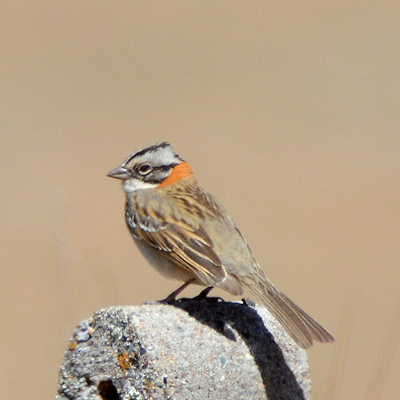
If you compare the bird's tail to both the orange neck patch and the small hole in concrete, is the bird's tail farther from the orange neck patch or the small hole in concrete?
the orange neck patch

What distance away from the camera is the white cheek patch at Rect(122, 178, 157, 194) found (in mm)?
A: 6903

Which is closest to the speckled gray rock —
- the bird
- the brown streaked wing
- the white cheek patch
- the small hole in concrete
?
the small hole in concrete

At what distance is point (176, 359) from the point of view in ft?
13.7

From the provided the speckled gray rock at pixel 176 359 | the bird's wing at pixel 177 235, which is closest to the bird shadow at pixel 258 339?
the speckled gray rock at pixel 176 359

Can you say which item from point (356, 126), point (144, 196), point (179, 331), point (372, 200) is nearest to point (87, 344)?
Result: point (179, 331)

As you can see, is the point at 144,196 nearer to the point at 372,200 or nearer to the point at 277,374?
the point at 277,374

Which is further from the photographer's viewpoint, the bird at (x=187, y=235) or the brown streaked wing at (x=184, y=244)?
the brown streaked wing at (x=184, y=244)

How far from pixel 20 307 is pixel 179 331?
23.4ft

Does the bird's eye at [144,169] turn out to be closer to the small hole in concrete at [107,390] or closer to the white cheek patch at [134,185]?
the white cheek patch at [134,185]

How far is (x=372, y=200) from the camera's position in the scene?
15508 mm

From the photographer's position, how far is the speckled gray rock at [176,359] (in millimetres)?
4164

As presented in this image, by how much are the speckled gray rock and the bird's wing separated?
3.04ft

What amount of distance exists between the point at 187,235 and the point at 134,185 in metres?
1.04

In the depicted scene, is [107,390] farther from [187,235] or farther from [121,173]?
[121,173]
